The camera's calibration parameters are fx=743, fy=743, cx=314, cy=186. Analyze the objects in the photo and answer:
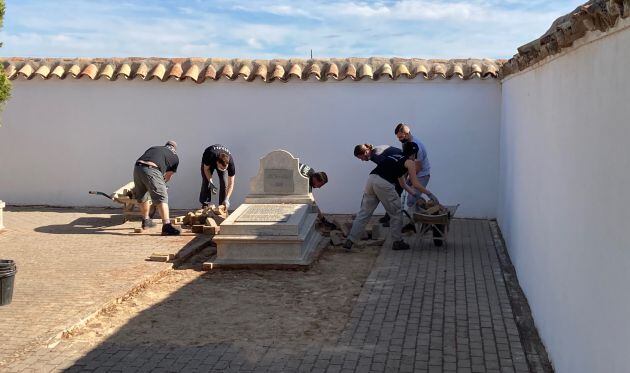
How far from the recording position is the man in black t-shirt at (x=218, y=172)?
12867 millimetres

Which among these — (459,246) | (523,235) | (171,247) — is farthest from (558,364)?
(171,247)

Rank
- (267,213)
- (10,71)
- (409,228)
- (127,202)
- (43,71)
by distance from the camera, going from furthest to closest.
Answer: (10,71) < (43,71) < (127,202) < (409,228) < (267,213)

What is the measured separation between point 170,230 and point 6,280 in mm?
4419

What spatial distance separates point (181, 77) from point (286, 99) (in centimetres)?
209

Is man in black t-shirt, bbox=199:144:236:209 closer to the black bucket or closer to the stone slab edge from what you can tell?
the stone slab edge

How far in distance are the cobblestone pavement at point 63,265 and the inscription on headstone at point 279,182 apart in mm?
1508

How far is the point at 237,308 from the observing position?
7.61 m

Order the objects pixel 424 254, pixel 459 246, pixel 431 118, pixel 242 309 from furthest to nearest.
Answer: pixel 431 118
pixel 459 246
pixel 424 254
pixel 242 309

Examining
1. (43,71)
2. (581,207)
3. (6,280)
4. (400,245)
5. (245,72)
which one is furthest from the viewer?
(43,71)

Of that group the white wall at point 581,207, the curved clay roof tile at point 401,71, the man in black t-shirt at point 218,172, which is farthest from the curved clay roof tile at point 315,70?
the white wall at point 581,207

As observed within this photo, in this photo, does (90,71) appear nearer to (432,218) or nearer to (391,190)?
A: (391,190)

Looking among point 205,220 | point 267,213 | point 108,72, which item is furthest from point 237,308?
point 108,72

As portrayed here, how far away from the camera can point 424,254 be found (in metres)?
10.3

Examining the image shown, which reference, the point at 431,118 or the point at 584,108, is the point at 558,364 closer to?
the point at 584,108
